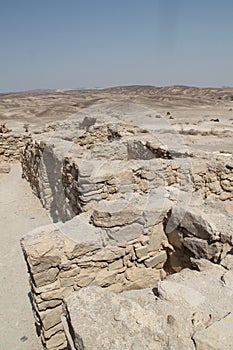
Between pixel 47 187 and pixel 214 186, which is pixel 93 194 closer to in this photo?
pixel 214 186

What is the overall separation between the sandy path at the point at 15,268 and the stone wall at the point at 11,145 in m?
3.27

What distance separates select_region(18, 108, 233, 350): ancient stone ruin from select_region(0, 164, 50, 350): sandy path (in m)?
0.49

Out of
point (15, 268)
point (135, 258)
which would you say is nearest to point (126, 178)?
point (135, 258)

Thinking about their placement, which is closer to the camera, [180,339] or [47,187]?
[180,339]

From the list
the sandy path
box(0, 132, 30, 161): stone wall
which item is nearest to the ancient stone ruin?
the sandy path

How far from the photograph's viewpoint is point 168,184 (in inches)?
231

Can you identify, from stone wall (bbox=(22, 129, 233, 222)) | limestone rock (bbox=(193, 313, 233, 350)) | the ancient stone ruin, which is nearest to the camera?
limestone rock (bbox=(193, 313, 233, 350))

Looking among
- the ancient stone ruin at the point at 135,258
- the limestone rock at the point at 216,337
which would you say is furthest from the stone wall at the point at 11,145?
the limestone rock at the point at 216,337

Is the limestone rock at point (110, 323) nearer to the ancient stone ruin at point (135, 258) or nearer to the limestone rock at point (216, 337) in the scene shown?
the ancient stone ruin at point (135, 258)

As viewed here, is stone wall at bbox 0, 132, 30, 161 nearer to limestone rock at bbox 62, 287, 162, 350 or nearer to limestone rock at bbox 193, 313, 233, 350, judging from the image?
limestone rock at bbox 62, 287, 162, 350

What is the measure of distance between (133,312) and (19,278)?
339 cm

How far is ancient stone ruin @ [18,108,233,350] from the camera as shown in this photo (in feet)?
7.18

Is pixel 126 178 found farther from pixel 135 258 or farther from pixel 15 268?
pixel 15 268

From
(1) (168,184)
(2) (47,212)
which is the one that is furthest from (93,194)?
(2) (47,212)
